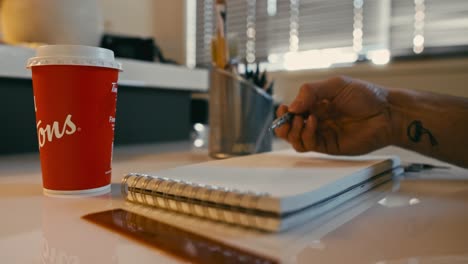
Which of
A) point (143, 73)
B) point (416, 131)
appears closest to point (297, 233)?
point (416, 131)

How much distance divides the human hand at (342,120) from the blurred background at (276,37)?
0.22 meters

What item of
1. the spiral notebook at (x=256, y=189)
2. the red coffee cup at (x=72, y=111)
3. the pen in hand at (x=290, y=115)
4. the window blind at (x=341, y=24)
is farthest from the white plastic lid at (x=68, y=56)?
the window blind at (x=341, y=24)

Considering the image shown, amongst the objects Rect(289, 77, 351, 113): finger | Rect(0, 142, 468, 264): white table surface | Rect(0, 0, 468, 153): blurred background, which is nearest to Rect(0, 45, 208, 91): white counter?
Rect(0, 0, 468, 153): blurred background

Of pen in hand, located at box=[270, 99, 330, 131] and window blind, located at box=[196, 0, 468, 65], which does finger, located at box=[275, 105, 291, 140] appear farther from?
window blind, located at box=[196, 0, 468, 65]

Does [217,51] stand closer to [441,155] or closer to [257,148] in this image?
[257,148]

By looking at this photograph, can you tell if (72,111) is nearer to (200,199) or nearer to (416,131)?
(200,199)

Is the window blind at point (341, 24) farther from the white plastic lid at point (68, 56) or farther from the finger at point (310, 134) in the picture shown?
the white plastic lid at point (68, 56)

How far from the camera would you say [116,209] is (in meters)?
0.42

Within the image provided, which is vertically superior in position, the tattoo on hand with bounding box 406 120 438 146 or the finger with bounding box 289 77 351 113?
the finger with bounding box 289 77 351 113

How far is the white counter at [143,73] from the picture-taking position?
2.82 ft

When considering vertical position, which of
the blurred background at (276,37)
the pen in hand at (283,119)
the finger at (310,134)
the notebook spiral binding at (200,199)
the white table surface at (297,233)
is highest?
the blurred background at (276,37)

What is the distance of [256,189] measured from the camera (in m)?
0.36

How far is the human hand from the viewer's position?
65 cm

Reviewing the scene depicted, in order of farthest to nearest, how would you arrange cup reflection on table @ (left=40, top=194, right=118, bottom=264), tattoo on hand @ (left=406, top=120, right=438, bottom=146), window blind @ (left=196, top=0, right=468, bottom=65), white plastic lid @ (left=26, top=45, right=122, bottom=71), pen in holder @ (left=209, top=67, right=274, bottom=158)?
window blind @ (left=196, top=0, right=468, bottom=65), pen in holder @ (left=209, top=67, right=274, bottom=158), tattoo on hand @ (left=406, top=120, right=438, bottom=146), white plastic lid @ (left=26, top=45, right=122, bottom=71), cup reflection on table @ (left=40, top=194, right=118, bottom=264)
